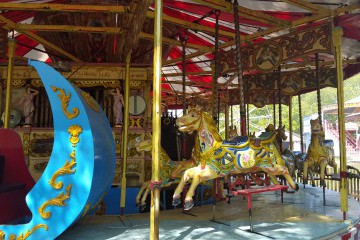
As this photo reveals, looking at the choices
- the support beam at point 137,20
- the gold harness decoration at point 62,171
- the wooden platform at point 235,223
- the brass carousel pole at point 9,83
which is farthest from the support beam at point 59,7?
the wooden platform at point 235,223

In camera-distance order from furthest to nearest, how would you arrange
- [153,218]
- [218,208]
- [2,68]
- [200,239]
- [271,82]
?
[271,82] < [2,68] < [218,208] < [200,239] < [153,218]

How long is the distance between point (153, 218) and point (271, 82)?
326 inches

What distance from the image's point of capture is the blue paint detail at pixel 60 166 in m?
3.48

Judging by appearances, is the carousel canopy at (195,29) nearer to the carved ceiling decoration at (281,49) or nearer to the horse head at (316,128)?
the carved ceiling decoration at (281,49)

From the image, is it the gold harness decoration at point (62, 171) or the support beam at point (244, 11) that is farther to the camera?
the support beam at point (244, 11)

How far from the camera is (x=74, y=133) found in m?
3.55

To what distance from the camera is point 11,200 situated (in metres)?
4.23

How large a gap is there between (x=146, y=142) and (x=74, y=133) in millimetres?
1833

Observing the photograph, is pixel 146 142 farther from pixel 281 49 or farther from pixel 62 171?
pixel 281 49

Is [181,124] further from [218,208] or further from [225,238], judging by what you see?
[218,208]

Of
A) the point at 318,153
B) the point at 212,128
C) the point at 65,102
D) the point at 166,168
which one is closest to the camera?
the point at 65,102

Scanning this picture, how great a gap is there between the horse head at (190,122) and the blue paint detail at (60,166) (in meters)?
1.40

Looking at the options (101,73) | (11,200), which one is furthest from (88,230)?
(101,73)

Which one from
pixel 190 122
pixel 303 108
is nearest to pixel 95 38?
pixel 190 122
